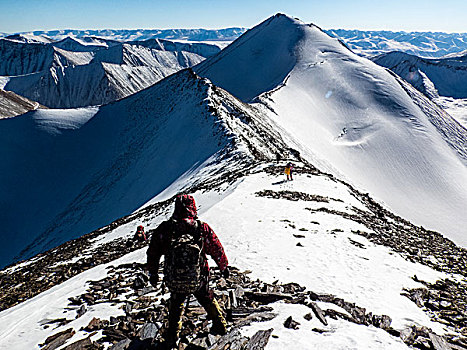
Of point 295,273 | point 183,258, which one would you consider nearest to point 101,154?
point 295,273

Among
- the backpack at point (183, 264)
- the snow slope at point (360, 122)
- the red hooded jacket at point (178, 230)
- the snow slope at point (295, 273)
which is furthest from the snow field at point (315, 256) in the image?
Answer: the snow slope at point (360, 122)

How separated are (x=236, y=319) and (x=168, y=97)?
196 feet

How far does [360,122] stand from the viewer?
254 ft

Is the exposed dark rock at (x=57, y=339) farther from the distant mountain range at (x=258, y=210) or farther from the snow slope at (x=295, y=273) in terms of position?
the snow slope at (x=295, y=273)

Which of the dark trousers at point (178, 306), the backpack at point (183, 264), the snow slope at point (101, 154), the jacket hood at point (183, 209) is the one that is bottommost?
the snow slope at point (101, 154)

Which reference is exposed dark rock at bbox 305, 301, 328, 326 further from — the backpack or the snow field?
the backpack

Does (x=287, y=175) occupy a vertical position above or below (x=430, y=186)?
above

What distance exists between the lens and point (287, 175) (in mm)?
21875

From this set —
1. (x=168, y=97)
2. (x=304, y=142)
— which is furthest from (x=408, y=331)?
(x=168, y=97)

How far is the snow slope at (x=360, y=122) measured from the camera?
53.9 metres

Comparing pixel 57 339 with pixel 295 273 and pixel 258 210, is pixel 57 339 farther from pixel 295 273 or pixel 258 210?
pixel 258 210

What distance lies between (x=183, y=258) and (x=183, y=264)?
0.10 meters

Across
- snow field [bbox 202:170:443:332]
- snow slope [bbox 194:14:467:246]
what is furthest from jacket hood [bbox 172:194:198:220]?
snow slope [bbox 194:14:467:246]

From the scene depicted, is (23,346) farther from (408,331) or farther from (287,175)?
(287,175)
